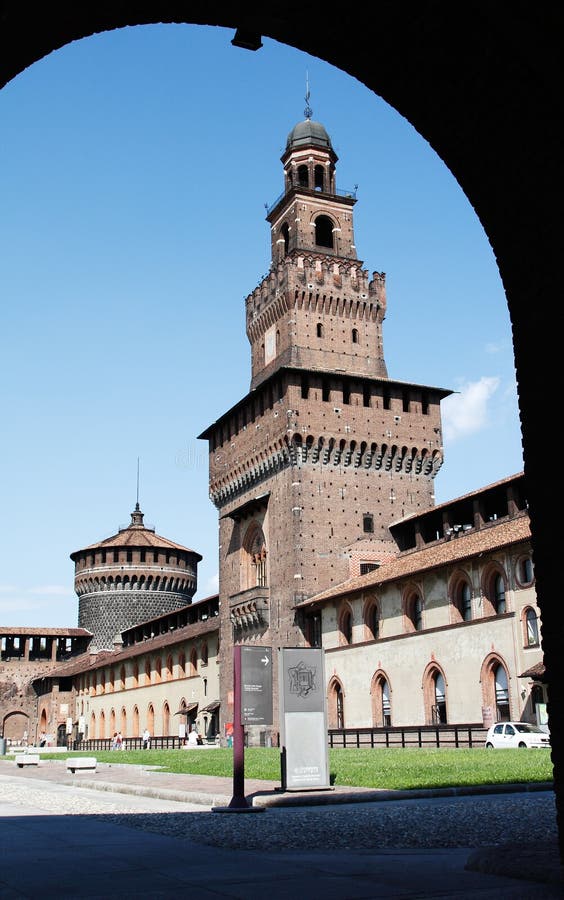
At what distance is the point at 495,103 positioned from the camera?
5207 mm

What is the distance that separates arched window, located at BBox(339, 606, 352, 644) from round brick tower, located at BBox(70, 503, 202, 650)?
33.7 metres

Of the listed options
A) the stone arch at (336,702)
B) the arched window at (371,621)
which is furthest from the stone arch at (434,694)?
the stone arch at (336,702)

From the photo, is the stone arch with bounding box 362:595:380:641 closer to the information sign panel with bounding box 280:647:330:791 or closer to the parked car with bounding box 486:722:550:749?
the parked car with bounding box 486:722:550:749

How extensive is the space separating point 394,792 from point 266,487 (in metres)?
33.2

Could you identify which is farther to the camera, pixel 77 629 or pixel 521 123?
pixel 77 629

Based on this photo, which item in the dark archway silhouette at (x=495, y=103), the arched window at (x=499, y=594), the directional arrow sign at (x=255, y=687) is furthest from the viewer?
the arched window at (x=499, y=594)

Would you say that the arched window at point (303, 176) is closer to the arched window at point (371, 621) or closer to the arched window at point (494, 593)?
the arched window at point (371, 621)

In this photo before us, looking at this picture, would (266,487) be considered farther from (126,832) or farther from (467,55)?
(467,55)

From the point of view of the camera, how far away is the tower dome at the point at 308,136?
5062 centimetres

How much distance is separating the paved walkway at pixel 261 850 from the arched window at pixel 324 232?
3957 cm

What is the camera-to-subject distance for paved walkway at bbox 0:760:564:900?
489 centimetres

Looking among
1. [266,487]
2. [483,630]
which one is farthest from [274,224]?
[483,630]

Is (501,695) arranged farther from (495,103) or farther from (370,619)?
(495,103)

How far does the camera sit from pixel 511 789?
11.9 m
